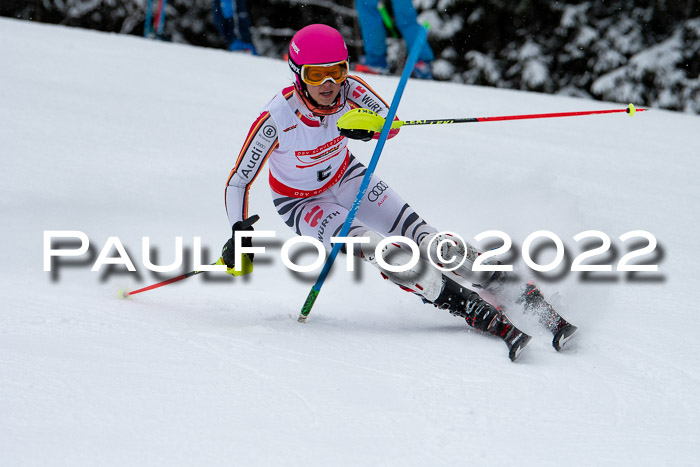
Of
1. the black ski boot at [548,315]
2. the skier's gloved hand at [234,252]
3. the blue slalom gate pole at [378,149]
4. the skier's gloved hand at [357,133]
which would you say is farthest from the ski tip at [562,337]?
the skier's gloved hand at [234,252]

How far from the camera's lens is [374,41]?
757cm

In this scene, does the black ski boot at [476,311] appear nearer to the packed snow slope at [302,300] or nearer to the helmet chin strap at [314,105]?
the packed snow slope at [302,300]

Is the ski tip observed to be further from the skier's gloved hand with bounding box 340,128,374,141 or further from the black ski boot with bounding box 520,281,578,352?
the skier's gloved hand with bounding box 340,128,374,141

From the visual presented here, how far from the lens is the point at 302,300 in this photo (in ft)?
13.8

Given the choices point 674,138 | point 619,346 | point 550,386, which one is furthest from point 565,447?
Answer: point 674,138

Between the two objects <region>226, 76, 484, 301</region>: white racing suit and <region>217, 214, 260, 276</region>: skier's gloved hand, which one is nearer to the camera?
<region>217, 214, 260, 276</region>: skier's gloved hand

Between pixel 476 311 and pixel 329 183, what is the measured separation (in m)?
1.04

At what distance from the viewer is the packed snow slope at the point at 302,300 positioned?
2.04m

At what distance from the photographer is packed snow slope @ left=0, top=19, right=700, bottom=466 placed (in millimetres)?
2037

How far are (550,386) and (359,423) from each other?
0.76 meters

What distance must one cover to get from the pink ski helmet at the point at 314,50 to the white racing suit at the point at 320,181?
104mm

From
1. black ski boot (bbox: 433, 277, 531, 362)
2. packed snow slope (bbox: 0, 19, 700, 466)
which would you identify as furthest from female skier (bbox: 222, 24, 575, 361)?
packed snow slope (bbox: 0, 19, 700, 466)

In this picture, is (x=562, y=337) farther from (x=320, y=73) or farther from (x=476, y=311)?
(x=320, y=73)

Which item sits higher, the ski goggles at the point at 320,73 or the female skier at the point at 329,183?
the ski goggles at the point at 320,73
